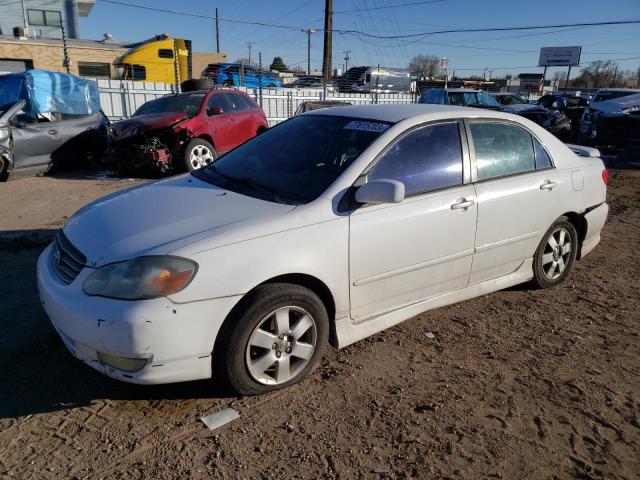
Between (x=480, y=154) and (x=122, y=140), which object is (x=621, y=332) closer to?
(x=480, y=154)

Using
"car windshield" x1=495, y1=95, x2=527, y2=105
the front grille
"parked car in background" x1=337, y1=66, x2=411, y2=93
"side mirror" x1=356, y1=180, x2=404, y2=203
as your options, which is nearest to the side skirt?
"side mirror" x1=356, y1=180, x2=404, y2=203

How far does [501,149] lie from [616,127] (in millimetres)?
10501

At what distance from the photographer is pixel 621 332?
12.1 feet

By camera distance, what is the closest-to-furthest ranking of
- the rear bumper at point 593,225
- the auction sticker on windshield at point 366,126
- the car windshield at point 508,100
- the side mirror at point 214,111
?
the auction sticker on windshield at point 366,126
the rear bumper at point 593,225
the side mirror at point 214,111
the car windshield at point 508,100

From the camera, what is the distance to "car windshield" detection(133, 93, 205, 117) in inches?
372

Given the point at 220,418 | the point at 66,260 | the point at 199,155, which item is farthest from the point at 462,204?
the point at 199,155

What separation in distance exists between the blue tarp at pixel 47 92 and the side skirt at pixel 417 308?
854 centimetres

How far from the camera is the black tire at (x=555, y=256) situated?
420 cm

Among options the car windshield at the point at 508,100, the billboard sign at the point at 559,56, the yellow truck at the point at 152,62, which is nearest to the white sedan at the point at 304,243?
the car windshield at the point at 508,100

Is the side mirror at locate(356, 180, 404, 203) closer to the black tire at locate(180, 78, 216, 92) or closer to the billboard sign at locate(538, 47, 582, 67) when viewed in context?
the black tire at locate(180, 78, 216, 92)

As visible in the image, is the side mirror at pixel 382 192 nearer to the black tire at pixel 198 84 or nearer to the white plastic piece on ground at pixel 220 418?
the white plastic piece on ground at pixel 220 418

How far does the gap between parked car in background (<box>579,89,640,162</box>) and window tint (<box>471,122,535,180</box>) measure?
9605 mm

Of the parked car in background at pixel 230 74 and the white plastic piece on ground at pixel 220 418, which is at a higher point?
the parked car in background at pixel 230 74

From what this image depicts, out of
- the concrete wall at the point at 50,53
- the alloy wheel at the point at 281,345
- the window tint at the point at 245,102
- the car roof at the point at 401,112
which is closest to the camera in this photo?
the alloy wheel at the point at 281,345
